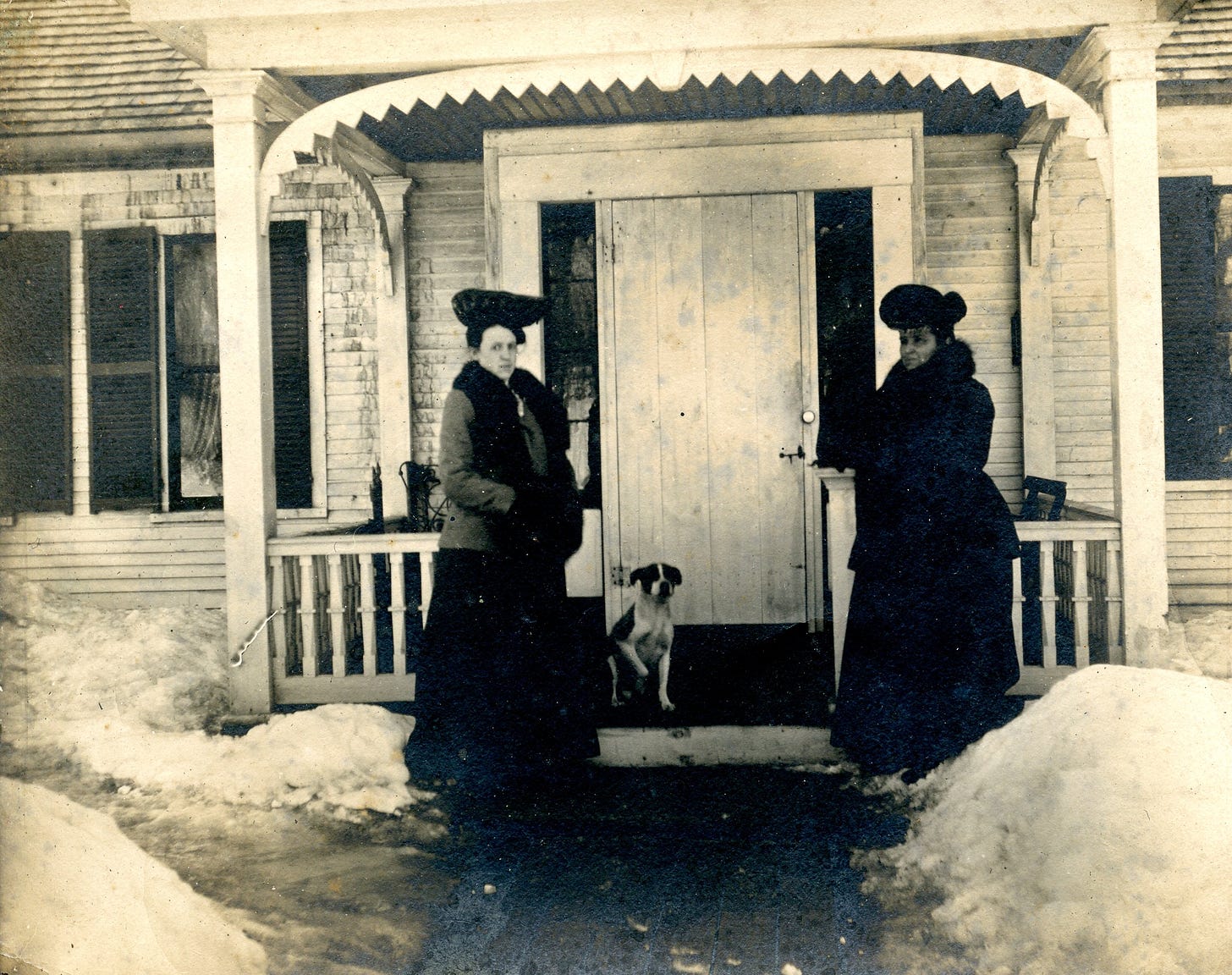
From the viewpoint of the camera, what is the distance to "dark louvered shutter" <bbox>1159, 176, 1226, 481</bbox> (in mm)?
6090

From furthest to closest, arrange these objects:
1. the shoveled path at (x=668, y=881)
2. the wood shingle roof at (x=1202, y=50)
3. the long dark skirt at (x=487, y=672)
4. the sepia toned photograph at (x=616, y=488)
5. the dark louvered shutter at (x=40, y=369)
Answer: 1. the dark louvered shutter at (x=40, y=369)
2. the wood shingle roof at (x=1202, y=50)
3. the long dark skirt at (x=487, y=672)
4. the sepia toned photograph at (x=616, y=488)
5. the shoveled path at (x=668, y=881)

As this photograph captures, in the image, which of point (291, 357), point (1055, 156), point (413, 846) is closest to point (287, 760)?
point (413, 846)

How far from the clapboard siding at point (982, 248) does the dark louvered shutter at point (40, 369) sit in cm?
611

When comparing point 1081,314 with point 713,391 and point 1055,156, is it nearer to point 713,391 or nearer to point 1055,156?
point 1055,156

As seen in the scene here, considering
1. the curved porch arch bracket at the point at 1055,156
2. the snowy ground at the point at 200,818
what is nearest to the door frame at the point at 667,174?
the curved porch arch bracket at the point at 1055,156

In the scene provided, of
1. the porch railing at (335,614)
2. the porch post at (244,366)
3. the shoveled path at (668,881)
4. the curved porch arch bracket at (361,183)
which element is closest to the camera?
the shoveled path at (668,881)

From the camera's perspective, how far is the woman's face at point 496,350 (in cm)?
413

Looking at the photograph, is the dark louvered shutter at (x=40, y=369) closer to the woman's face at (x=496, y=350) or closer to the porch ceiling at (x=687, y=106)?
the porch ceiling at (x=687, y=106)

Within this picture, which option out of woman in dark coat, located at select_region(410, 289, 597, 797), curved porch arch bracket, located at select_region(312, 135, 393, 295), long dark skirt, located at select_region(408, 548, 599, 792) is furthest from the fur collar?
curved porch arch bracket, located at select_region(312, 135, 393, 295)

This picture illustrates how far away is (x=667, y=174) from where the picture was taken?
237 inches

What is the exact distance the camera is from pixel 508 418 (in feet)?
13.5

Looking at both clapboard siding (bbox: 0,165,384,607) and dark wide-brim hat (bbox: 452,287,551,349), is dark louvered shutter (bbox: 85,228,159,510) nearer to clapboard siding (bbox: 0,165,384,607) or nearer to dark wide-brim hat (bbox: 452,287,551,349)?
clapboard siding (bbox: 0,165,384,607)

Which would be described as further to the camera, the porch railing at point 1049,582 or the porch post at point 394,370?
the porch post at point 394,370

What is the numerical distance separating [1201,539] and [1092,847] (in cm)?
419
